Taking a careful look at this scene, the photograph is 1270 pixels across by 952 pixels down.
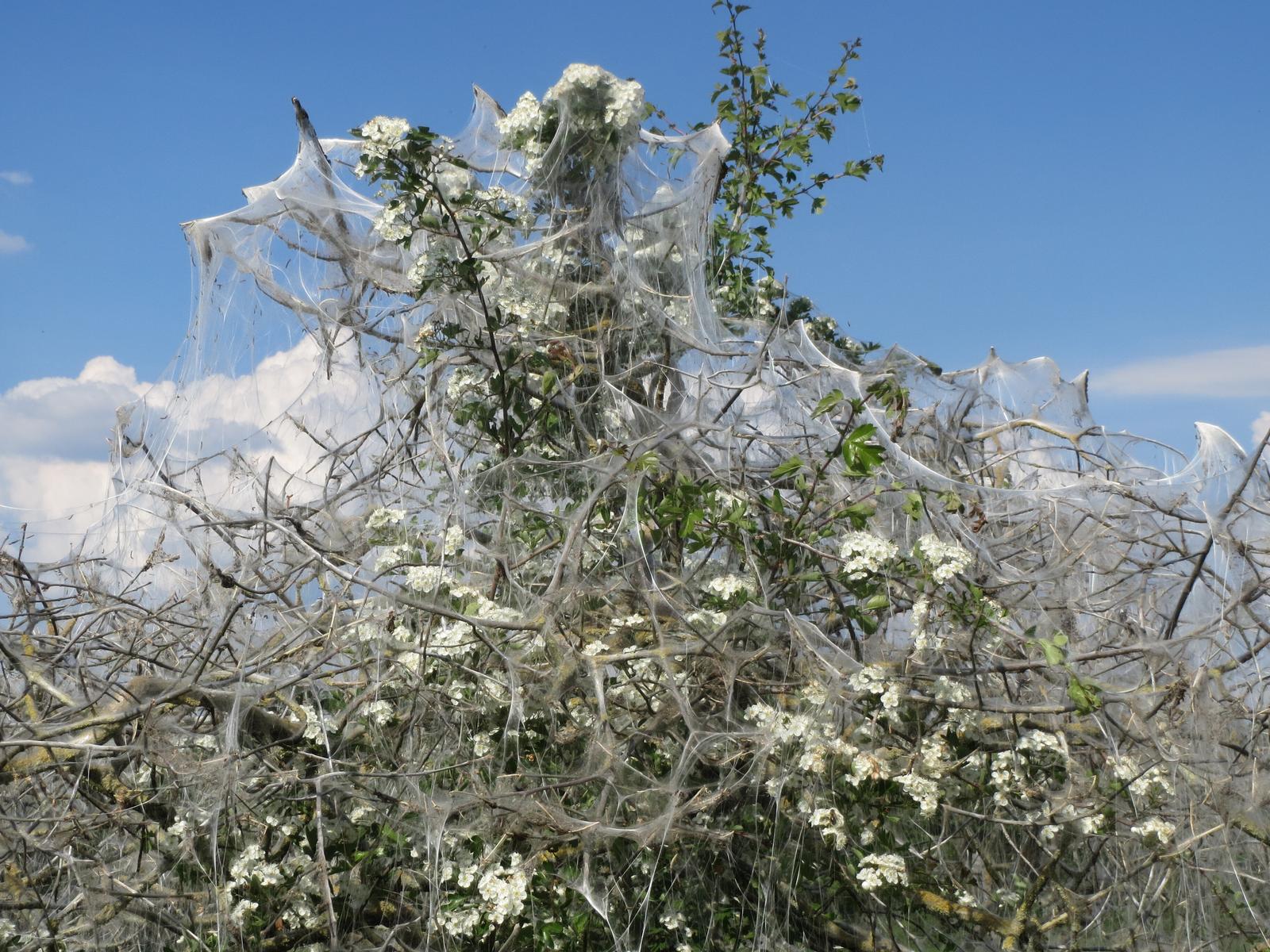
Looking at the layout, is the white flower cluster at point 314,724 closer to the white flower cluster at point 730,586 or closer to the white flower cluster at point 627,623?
the white flower cluster at point 627,623

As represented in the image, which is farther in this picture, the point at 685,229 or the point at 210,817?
the point at 685,229

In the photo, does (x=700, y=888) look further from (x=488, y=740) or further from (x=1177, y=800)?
(x=1177, y=800)

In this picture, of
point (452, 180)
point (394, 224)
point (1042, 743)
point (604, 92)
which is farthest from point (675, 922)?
point (604, 92)

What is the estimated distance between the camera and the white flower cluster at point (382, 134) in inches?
159

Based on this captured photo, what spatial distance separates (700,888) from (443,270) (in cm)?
244

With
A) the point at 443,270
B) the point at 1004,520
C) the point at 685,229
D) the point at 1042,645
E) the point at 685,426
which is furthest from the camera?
the point at 685,229

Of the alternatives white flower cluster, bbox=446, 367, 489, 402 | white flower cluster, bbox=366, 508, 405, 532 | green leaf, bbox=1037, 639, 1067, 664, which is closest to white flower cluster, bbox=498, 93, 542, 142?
white flower cluster, bbox=446, 367, 489, 402

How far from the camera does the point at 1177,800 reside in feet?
13.0

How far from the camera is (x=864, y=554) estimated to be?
3.80 meters

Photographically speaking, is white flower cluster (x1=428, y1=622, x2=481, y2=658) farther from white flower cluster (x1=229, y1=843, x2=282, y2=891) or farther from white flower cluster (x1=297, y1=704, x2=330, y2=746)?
white flower cluster (x1=229, y1=843, x2=282, y2=891)

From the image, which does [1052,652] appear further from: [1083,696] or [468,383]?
[468,383]

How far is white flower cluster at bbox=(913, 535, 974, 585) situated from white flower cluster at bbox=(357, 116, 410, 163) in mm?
2222

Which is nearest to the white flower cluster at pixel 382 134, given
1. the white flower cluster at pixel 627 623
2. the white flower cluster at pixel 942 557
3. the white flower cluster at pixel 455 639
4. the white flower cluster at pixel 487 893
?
the white flower cluster at pixel 455 639

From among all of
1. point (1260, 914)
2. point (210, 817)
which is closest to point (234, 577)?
point (210, 817)
